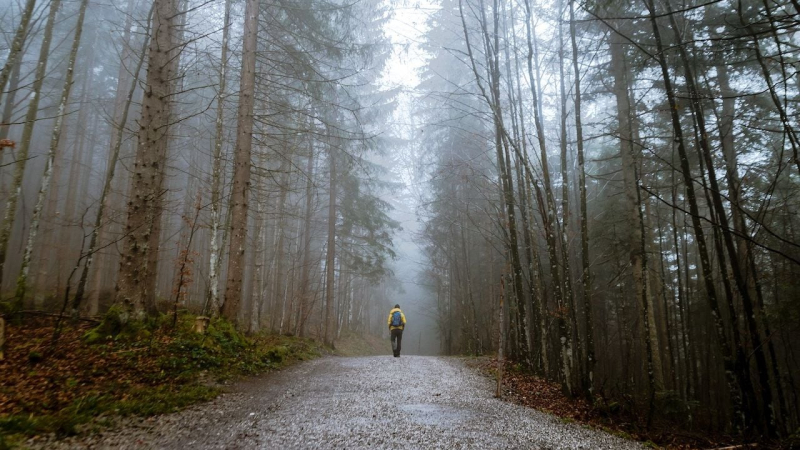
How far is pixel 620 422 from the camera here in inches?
246

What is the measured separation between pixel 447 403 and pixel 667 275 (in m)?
15.0

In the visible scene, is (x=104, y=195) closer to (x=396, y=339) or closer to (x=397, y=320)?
(x=397, y=320)

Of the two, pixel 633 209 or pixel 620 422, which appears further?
pixel 633 209

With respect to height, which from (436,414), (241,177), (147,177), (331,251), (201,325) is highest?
(241,177)

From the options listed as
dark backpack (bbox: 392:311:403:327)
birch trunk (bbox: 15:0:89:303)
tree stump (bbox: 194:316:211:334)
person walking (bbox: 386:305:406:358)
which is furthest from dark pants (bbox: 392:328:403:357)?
birch trunk (bbox: 15:0:89:303)

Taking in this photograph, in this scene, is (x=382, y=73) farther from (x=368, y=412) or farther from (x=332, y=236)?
(x=368, y=412)

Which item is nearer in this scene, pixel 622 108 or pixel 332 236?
pixel 622 108

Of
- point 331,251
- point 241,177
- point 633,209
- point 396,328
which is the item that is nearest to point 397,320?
point 396,328

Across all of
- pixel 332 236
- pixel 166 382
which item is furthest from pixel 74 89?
pixel 166 382

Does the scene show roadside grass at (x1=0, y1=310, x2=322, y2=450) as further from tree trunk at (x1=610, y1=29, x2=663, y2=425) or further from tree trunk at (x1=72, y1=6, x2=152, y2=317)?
tree trunk at (x1=610, y1=29, x2=663, y2=425)

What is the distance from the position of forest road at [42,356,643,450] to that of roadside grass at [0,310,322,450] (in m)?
0.38

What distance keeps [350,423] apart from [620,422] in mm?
4316

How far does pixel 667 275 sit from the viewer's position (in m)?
17.0

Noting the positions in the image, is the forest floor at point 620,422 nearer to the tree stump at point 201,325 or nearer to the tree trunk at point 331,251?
the tree stump at point 201,325
